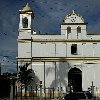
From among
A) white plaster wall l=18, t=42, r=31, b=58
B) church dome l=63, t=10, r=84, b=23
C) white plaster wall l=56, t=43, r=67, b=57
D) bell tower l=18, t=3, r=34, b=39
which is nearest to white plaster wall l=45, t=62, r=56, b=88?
white plaster wall l=56, t=43, r=67, b=57

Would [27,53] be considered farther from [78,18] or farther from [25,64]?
[78,18]

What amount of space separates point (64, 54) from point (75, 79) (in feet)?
19.1

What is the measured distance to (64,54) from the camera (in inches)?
2208

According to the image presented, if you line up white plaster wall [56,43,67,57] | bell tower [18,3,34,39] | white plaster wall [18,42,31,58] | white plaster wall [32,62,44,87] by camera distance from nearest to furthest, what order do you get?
white plaster wall [32,62,44,87], white plaster wall [18,42,31,58], white plaster wall [56,43,67,57], bell tower [18,3,34,39]

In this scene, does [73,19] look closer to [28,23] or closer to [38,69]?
[28,23]

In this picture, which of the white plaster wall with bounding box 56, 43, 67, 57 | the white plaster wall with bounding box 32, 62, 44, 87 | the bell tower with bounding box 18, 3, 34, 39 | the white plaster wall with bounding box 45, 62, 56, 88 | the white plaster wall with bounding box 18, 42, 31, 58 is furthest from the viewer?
the bell tower with bounding box 18, 3, 34, 39

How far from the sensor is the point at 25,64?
180 ft

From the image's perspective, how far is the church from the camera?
55.5 metres

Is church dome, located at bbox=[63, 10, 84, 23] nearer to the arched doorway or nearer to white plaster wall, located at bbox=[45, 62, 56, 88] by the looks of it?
white plaster wall, located at bbox=[45, 62, 56, 88]

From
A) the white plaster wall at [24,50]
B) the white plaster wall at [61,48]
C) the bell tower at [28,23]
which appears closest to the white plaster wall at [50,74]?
the white plaster wall at [61,48]

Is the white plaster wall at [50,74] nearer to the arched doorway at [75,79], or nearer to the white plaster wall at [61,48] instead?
the white plaster wall at [61,48]

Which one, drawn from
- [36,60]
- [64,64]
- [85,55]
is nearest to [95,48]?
[85,55]

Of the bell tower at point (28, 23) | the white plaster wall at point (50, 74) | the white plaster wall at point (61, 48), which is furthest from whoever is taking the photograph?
the bell tower at point (28, 23)

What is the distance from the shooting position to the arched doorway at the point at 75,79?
56722mm
